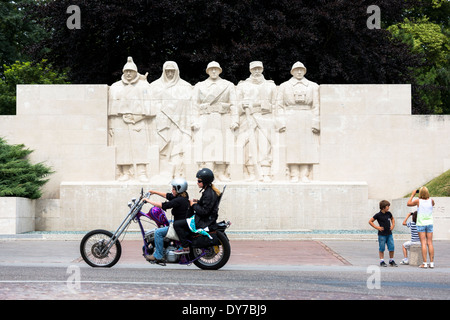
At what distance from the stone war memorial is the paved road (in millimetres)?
6894

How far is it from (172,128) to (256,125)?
2.72 meters

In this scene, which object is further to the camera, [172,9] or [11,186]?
[172,9]

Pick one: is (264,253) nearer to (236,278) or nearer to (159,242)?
(159,242)

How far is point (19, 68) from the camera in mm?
39312

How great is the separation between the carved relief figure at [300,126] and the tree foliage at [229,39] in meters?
4.55

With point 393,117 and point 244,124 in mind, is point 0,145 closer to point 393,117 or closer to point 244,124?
point 244,124

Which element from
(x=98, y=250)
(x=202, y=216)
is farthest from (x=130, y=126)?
(x=202, y=216)

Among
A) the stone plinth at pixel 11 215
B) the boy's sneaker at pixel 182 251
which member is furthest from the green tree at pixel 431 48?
the boy's sneaker at pixel 182 251

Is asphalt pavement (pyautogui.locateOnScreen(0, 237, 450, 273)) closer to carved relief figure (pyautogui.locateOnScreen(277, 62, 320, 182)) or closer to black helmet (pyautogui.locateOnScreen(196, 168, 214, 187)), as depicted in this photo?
black helmet (pyautogui.locateOnScreen(196, 168, 214, 187))

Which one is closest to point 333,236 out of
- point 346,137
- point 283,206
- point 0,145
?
point 283,206

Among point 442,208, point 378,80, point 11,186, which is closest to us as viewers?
point 442,208

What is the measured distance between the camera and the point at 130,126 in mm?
23906

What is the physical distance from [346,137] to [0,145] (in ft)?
36.1

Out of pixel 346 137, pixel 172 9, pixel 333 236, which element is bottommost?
pixel 333 236
